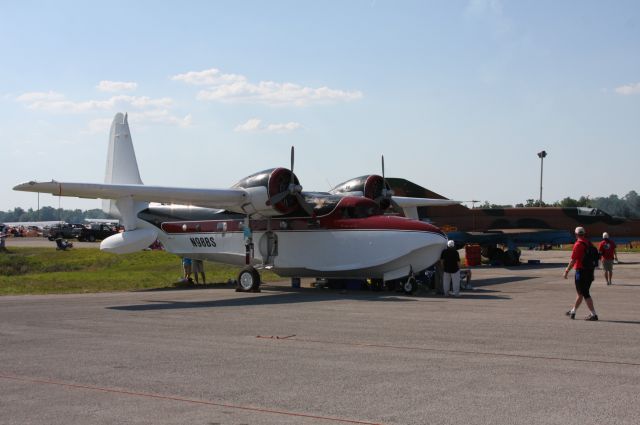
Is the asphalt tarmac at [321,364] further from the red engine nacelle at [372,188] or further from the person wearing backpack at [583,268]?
the red engine nacelle at [372,188]

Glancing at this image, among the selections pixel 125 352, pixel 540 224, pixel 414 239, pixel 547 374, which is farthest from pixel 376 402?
pixel 540 224

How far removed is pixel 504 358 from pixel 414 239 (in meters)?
11.7

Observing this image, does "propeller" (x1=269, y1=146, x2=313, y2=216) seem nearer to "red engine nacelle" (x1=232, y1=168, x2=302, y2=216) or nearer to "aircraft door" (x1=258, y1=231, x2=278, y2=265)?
"red engine nacelle" (x1=232, y1=168, x2=302, y2=216)


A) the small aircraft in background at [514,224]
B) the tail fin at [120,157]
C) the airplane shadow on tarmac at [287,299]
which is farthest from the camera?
the small aircraft in background at [514,224]

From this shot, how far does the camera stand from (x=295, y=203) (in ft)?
78.0

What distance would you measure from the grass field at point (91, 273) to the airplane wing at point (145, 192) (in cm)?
454

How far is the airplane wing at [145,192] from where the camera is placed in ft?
65.9

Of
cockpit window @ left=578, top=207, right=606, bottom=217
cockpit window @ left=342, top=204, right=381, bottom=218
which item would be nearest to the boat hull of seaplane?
cockpit window @ left=342, top=204, right=381, bottom=218

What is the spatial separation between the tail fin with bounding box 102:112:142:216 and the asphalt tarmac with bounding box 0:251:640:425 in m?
11.1

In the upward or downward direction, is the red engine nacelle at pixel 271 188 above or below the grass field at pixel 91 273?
above

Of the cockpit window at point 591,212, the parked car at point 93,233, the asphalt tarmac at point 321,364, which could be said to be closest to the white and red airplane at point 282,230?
the asphalt tarmac at point 321,364

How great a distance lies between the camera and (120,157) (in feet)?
92.8

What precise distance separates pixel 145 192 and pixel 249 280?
13.6 feet

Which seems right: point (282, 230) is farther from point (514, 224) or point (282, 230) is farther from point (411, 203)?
point (514, 224)
